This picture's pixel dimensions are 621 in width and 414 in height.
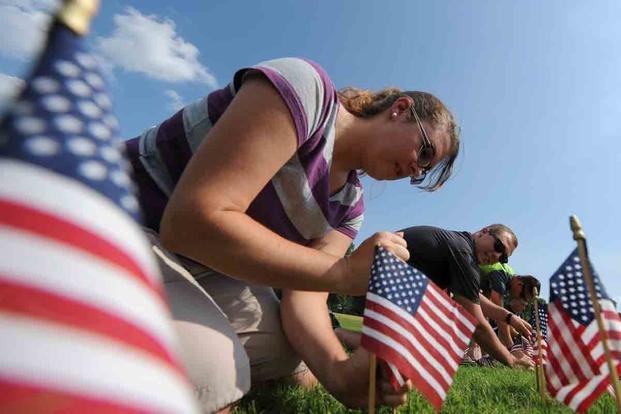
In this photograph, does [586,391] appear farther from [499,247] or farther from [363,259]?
[499,247]

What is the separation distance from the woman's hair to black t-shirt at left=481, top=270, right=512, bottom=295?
16.9 ft

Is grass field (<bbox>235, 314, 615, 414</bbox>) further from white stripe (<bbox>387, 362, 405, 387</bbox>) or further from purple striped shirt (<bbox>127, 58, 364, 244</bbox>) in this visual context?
purple striped shirt (<bbox>127, 58, 364, 244</bbox>)

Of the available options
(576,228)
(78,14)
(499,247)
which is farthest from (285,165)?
(499,247)

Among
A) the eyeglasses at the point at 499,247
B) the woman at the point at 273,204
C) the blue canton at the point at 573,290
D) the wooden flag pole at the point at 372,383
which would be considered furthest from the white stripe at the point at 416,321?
the eyeglasses at the point at 499,247

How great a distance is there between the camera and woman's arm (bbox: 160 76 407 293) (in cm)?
154

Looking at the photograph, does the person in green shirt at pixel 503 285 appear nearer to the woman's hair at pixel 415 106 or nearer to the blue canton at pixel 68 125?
the woman's hair at pixel 415 106

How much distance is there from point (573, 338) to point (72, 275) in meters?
2.63

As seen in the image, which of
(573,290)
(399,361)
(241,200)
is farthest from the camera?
(573,290)

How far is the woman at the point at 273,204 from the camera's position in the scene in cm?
158

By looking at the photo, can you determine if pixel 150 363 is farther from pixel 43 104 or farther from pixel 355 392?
pixel 355 392

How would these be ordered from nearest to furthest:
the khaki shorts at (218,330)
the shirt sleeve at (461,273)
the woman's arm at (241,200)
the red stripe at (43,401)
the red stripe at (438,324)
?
the red stripe at (43,401)
the woman's arm at (241,200)
the khaki shorts at (218,330)
the red stripe at (438,324)
the shirt sleeve at (461,273)

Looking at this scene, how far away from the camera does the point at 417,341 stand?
7.52ft

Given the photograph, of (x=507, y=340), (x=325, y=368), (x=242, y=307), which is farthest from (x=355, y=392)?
(x=507, y=340)

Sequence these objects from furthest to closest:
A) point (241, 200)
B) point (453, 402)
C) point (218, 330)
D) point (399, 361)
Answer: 1. point (453, 402)
2. point (399, 361)
3. point (218, 330)
4. point (241, 200)
